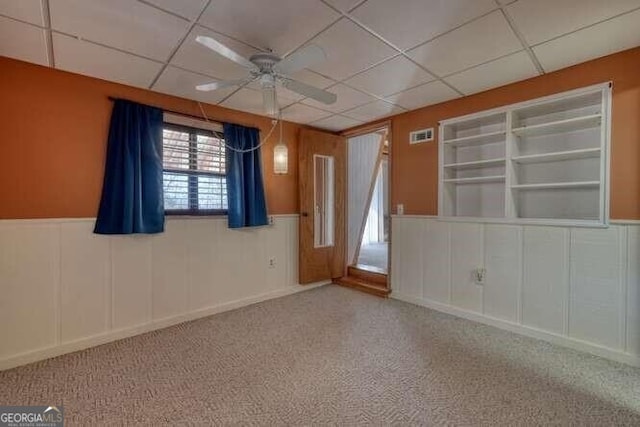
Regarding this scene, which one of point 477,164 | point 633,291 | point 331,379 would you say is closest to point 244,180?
point 331,379

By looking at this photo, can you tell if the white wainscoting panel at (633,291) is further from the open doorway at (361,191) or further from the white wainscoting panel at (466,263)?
the open doorway at (361,191)

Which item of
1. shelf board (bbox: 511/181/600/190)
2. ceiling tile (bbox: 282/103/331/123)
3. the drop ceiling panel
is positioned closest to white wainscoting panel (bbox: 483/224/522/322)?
shelf board (bbox: 511/181/600/190)

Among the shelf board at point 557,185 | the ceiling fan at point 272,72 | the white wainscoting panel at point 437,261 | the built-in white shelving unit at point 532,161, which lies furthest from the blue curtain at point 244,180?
the shelf board at point 557,185

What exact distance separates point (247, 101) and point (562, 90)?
295 centimetres

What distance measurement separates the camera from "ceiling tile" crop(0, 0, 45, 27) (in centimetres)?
169

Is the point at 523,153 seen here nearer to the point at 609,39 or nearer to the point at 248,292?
the point at 609,39

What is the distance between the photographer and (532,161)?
114 inches

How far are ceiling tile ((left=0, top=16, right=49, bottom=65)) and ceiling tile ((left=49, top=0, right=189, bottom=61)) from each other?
0.63 ft

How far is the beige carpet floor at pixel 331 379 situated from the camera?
68.4 inches

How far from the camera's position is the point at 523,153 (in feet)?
9.73

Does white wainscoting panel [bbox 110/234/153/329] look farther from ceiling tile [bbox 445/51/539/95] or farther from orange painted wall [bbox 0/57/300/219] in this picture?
ceiling tile [bbox 445/51/539/95]

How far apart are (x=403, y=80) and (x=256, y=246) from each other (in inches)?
97.0

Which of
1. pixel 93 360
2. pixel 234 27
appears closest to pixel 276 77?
pixel 234 27

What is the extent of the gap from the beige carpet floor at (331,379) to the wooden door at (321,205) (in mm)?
1449
